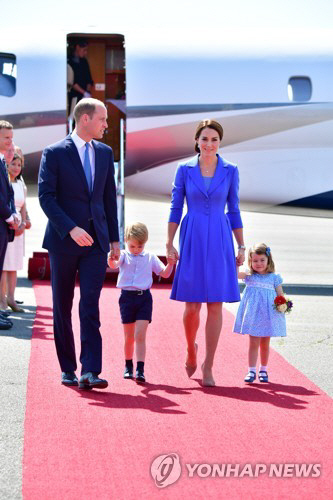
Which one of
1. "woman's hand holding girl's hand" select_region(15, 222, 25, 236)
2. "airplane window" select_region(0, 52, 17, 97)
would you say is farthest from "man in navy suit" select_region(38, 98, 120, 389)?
"airplane window" select_region(0, 52, 17, 97)

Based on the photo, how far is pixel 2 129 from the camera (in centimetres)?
803

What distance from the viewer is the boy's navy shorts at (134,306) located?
6.65 m

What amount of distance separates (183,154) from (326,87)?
208 cm

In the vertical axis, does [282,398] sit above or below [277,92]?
below

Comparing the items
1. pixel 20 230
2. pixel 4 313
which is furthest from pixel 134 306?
pixel 20 230

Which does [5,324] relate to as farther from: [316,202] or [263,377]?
[316,202]

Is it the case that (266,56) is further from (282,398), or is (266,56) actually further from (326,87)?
(282,398)

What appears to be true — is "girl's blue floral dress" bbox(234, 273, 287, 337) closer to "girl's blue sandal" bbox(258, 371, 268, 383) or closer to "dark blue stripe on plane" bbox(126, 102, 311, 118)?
"girl's blue sandal" bbox(258, 371, 268, 383)

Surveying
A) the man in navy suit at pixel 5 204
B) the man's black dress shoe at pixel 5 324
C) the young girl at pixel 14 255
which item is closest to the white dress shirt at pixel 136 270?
the man in navy suit at pixel 5 204

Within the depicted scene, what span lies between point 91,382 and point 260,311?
1175 millimetres

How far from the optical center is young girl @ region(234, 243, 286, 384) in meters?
6.61

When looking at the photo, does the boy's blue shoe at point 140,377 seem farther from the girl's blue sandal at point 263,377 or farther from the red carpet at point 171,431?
the girl's blue sandal at point 263,377

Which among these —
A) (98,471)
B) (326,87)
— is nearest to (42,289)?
(326,87)

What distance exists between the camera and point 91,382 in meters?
6.20
